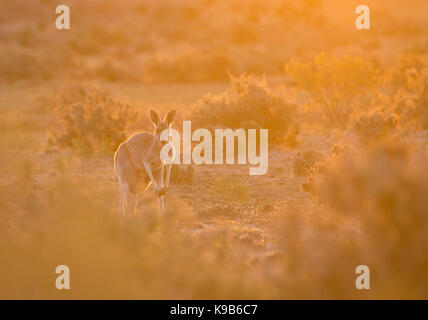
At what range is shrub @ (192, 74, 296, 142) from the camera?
47.5ft

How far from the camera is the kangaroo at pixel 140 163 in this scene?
25.3 feet

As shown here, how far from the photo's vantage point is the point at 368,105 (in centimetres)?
1669

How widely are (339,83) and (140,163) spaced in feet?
31.9

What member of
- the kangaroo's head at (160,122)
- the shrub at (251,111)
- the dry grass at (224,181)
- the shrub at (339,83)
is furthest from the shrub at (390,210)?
the shrub at (339,83)

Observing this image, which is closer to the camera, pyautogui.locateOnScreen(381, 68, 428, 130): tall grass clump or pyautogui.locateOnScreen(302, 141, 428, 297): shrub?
pyautogui.locateOnScreen(302, 141, 428, 297): shrub

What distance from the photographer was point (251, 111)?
1454 centimetres

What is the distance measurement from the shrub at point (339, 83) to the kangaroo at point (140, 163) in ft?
30.5

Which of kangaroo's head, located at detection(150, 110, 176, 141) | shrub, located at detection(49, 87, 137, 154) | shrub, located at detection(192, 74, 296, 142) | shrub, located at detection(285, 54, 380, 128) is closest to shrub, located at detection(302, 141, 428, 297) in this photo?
kangaroo's head, located at detection(150, 110, 176, 141)

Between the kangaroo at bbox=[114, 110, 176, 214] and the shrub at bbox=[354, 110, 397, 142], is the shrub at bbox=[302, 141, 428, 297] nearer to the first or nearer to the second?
the kangaroo at bbox=[114, 110, 176, 214]

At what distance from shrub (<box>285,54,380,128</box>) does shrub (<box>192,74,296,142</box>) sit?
2.22m

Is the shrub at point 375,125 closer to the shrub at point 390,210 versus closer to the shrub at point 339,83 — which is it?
the shrub at point 339,83

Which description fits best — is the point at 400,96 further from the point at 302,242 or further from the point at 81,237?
the point at 81,237

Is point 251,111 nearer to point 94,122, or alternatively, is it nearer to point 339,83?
point 339,83

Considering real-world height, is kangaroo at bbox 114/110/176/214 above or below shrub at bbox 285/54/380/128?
below
